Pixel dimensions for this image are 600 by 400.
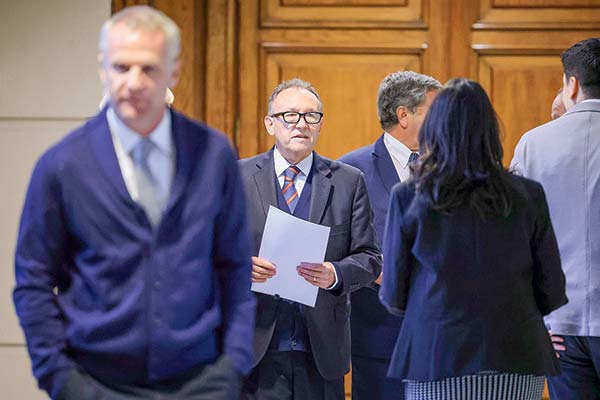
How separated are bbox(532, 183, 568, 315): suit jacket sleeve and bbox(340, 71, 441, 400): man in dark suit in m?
1.08

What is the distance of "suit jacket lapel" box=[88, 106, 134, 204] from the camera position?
6.73 feet

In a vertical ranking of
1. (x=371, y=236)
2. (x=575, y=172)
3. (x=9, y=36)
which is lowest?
(x=371, y=236)

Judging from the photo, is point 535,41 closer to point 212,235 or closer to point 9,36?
point 9,36

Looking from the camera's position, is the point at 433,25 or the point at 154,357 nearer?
the point at 154,357

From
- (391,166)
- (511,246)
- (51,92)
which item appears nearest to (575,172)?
(511,246)

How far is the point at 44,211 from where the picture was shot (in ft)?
6.72

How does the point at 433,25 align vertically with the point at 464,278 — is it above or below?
above

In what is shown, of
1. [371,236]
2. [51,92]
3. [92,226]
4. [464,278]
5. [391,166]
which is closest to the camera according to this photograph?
[92,226]

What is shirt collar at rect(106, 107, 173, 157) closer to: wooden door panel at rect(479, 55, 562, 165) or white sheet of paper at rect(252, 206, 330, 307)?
white sheet of paper at rect(252, 206, 330, 307)

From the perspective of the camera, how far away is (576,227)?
3316 millimetres

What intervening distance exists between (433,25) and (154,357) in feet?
12.5

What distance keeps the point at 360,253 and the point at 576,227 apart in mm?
762

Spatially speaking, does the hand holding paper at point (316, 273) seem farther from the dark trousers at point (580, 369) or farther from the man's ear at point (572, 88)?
the man's ear at point (572, 88)

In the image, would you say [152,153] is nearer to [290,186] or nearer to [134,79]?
[134,79]
